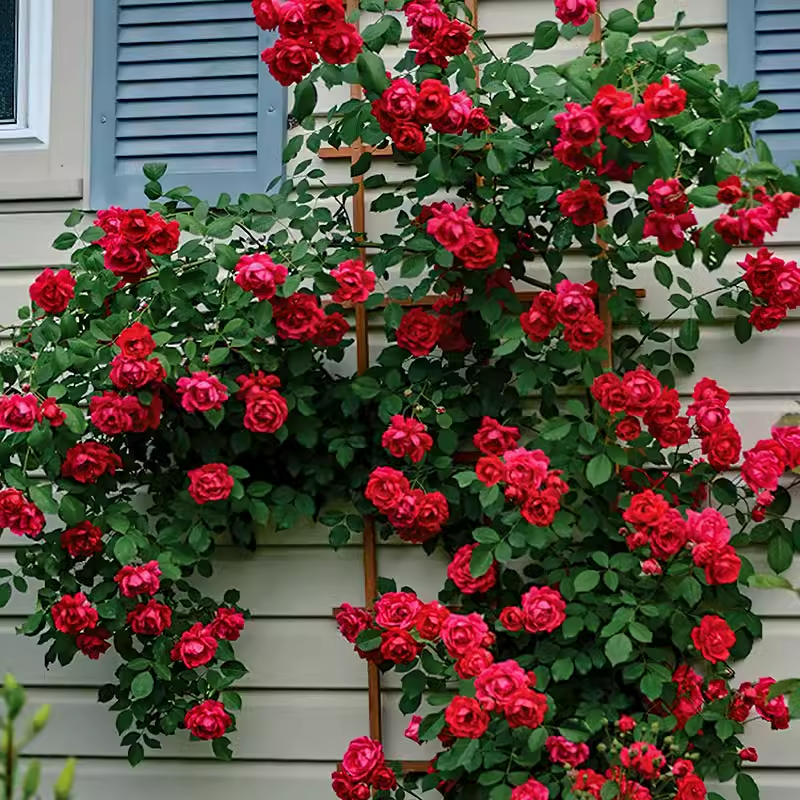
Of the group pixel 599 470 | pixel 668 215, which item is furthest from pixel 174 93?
pixel 599 470

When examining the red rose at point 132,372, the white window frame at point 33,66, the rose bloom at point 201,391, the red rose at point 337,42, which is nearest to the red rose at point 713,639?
the rose bloom at point 201,391

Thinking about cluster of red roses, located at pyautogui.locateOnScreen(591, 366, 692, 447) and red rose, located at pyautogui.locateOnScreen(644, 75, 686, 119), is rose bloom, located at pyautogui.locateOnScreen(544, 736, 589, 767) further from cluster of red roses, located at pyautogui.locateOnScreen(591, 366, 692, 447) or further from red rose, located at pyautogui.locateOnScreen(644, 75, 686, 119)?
red rose, located at pyautogui.locateOnScreen(644, 75, 686, 119)

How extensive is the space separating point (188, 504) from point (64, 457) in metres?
0.25

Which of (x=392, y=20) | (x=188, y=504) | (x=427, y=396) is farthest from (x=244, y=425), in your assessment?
(x=392, y=20)

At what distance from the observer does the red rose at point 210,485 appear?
78.3 inches

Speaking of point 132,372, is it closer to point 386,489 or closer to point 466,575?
point 386,489

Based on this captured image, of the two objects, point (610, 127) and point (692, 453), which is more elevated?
point (610, 127)

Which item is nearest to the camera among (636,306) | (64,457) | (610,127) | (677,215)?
(610,127)

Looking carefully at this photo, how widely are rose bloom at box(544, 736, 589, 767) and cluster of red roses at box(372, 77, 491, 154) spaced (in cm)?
106

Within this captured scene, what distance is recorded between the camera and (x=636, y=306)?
2152 mm

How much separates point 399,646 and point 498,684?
0.22m

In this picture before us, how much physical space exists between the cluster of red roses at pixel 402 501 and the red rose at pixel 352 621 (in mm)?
198

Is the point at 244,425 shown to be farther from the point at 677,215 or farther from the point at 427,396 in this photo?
the point at 677,215

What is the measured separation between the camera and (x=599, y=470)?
1944 mm
